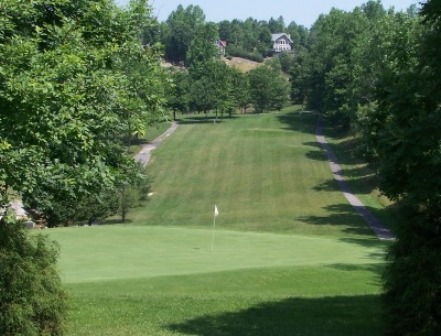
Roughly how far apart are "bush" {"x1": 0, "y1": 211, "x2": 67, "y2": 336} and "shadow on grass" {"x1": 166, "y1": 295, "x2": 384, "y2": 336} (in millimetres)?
2206

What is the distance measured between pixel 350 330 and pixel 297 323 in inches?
36.1

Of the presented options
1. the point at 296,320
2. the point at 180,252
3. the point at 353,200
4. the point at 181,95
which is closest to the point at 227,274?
the point at 180,252

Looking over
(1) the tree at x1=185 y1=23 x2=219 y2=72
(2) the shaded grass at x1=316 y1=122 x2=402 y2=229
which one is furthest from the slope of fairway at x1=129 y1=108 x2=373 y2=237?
(1) the tree at x1=185 y1=23 x2=219 y2=72

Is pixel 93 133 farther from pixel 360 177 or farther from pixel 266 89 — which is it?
pixel 266 89

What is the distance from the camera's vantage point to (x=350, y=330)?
11.1m

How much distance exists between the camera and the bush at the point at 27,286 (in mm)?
8883

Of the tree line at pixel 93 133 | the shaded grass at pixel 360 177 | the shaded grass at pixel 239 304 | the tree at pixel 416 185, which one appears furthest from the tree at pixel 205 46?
the tree at pixel 416 185

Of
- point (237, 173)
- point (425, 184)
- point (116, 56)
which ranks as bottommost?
point (237, 173)

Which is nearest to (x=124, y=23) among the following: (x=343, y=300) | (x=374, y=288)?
(x=343, y=300)

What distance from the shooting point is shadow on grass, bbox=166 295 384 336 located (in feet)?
35.3

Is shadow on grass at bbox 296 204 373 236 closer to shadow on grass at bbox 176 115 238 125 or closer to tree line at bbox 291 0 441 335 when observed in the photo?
tree line at bbox 291 0 441 335

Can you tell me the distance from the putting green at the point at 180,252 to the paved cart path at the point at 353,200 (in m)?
13.6

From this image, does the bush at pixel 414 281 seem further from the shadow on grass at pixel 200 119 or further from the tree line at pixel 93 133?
the shadow on grass at pixel 200 119

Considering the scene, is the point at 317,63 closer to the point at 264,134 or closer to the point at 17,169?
the point at 264,134
